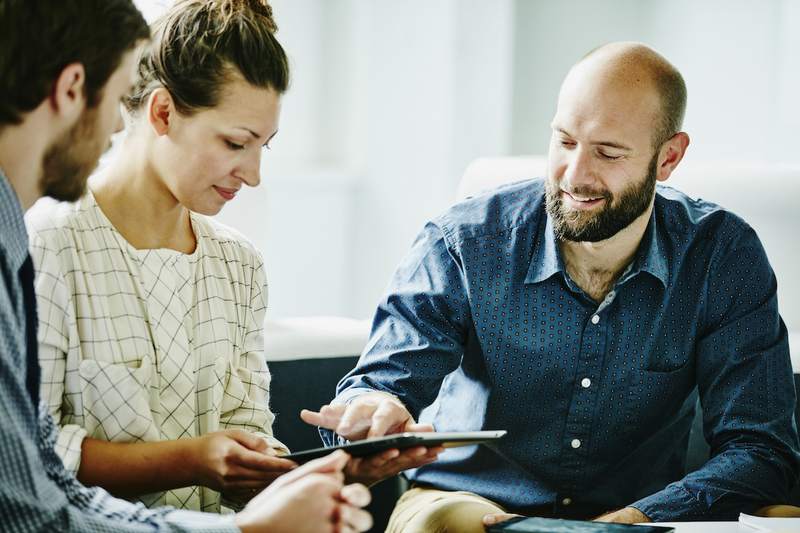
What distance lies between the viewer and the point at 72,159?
116 centimetres

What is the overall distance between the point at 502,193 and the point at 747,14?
1727 mm

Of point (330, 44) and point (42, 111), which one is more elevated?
point (42, 111)

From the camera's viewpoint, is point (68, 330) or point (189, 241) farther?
point (189, 241)

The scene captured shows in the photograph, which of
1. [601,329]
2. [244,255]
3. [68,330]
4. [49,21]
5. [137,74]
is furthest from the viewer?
[601,329]

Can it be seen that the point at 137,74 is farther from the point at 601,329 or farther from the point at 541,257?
the point at 601,329

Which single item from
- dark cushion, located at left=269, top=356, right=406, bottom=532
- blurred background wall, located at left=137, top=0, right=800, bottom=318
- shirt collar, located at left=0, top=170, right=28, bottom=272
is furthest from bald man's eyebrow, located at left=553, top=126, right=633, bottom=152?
blurred background wall, located at left=137, top=0, right=800, bottom=318

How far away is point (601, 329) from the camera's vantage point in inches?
71.9

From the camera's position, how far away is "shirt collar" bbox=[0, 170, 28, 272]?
1.09m

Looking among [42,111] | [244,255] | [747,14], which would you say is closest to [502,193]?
[244,255]

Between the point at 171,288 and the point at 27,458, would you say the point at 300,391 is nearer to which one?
the point at 171,288

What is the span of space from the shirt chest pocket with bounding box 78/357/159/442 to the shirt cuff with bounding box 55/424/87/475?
0.04m

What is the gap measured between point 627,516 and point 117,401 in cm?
80

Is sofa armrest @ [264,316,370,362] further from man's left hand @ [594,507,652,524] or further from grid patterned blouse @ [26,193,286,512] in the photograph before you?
man's left hand @ [594,507,652,524]

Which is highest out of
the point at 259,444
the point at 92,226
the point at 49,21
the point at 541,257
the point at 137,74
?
the point at 49,21
